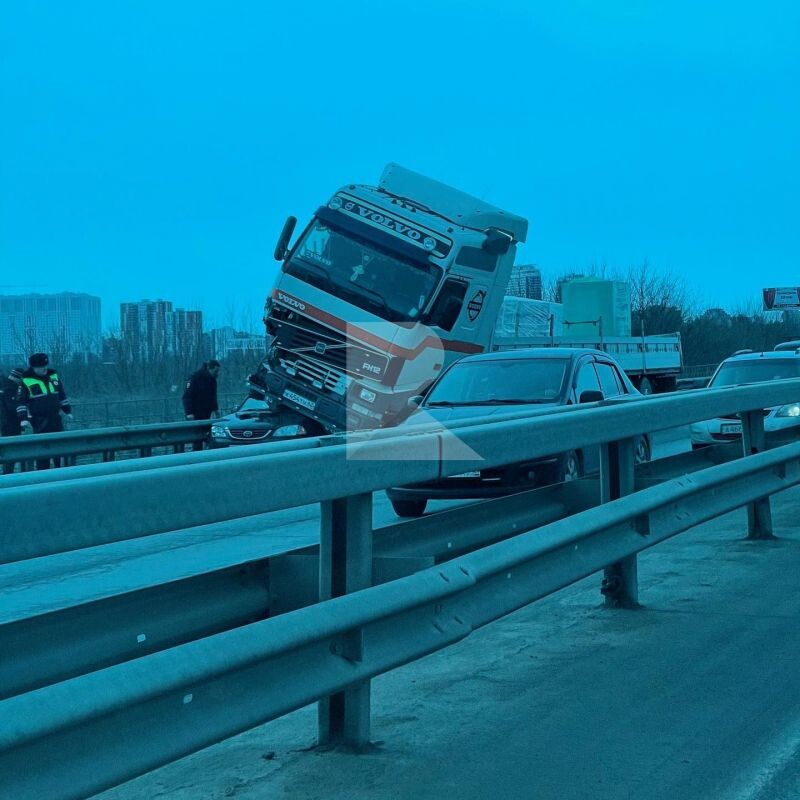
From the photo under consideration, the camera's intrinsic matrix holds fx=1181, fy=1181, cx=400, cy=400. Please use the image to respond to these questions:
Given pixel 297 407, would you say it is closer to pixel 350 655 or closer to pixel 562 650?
pixel 562 650

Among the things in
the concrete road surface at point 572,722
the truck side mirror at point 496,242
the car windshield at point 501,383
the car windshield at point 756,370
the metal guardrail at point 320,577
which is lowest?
the concrete road surface at point 572,722

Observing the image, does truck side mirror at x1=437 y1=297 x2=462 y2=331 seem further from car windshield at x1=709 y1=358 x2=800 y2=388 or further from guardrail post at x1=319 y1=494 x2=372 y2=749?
guardrail post at x1=319 y1=494 x2=372 y2=749

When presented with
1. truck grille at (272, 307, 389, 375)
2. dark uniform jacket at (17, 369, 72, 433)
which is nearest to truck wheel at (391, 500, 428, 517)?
truck grille at (272, 307, 389, 375)

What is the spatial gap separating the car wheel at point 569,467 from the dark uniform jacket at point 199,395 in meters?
11.0

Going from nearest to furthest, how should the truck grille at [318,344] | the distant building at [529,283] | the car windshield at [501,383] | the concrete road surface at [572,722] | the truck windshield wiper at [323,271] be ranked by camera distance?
the concrete road surface at [572,722] → the car windshield at [501,383] → the truck windshield wiper at [323,271] → the truck grille at [318,344] → the distant building at [529,283]

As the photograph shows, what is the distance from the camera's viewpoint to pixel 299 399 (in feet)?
64.2

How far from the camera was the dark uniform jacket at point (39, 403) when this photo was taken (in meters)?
18.0

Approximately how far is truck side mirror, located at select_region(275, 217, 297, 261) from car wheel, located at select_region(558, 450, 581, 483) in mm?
8384

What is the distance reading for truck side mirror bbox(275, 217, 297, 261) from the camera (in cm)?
1942

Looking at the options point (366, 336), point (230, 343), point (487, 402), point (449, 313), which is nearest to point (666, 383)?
point (230, 343)

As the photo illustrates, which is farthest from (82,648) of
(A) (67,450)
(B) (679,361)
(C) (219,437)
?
(B) (679,361)

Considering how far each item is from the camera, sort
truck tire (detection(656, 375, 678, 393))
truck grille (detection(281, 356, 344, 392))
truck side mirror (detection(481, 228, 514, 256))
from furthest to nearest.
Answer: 1. truck tire (detection(656, 375, 678, 393))
2. truck side mirror (detection(481, 228, 514, 256))
3. truck grille (detection(281, 356, 344, 392))

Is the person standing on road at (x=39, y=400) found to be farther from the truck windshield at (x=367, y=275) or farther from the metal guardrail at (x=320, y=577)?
the metal guardrail at (x=320, y=577)

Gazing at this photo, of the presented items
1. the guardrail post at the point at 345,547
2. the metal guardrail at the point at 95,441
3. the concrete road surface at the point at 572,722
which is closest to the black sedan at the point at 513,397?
the metal guardrail at the point at 95,441
